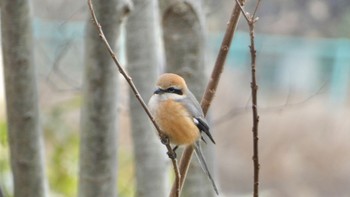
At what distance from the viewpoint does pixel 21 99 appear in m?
1.91

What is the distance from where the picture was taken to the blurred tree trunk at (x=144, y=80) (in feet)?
7.98

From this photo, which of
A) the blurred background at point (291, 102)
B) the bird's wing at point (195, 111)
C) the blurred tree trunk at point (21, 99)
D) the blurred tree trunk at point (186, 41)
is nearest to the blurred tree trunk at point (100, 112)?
the blurred tree trunk at point (21, 99)

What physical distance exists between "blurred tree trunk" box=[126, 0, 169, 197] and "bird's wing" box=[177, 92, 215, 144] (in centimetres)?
79

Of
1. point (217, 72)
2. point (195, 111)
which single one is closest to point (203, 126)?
point (195, 111)

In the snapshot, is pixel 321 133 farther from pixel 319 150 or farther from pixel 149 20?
pixel 149 20

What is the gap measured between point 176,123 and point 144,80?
0.80 metres

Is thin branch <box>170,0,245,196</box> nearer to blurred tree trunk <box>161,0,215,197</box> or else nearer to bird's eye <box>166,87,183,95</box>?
bird's eye <box>166,87,183,95</box>

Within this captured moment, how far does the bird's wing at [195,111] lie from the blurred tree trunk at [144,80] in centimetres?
79

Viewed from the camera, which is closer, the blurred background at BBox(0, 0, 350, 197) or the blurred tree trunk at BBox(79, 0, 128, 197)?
the blurred tree trunk at BBox(79, 0, 128, 197)

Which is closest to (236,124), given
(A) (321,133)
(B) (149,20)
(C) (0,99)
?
(A) (321,133)

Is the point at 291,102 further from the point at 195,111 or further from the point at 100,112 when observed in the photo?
the point at 195,111

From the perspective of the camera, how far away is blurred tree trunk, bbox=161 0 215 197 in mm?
2098

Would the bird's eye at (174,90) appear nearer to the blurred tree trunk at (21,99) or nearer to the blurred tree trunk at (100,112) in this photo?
the blurred tree trunk at (100,112)

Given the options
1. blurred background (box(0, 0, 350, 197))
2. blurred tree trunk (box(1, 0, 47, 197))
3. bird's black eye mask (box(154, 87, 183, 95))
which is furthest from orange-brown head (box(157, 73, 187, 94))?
blurred background (box(0, 0, 350, 197))
